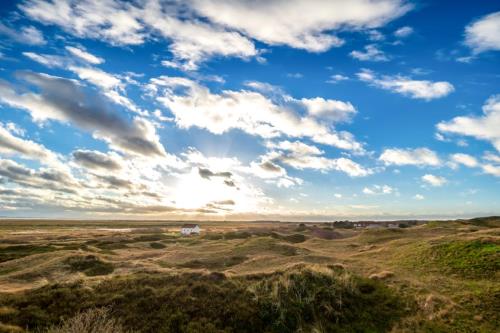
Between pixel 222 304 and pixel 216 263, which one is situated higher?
pixel 222 304

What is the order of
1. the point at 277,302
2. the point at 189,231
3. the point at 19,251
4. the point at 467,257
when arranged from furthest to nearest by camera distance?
1. the point at 189,231
2. the point at 19,251
3. the point at 467,257
4. the point at 277,302

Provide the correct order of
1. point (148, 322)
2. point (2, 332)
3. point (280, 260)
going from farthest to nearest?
point (280, 260) → point (148, 322) → point (2, 332)

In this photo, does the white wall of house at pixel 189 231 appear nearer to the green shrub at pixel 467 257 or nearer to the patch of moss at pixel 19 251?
the patch of moss at pixel 19 251

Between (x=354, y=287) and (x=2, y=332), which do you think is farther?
(x=354, y=287)

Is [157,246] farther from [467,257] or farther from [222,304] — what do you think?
[467,257]

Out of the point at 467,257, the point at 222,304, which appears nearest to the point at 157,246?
the point at 222,304

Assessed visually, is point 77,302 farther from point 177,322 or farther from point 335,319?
point 335,319

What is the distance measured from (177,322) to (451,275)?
22360 millimetres

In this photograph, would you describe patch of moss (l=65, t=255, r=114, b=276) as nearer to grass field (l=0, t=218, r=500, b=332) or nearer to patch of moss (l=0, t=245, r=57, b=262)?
grass field (l=0, t=218, r=500, b=332)

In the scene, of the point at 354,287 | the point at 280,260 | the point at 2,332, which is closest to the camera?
the point at 2,332

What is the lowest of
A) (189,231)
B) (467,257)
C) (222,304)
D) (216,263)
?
(189,231)

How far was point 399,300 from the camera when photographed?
20281 mm

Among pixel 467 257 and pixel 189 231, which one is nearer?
pixel 467 257

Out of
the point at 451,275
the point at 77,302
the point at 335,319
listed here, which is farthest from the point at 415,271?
the point at 77,302
